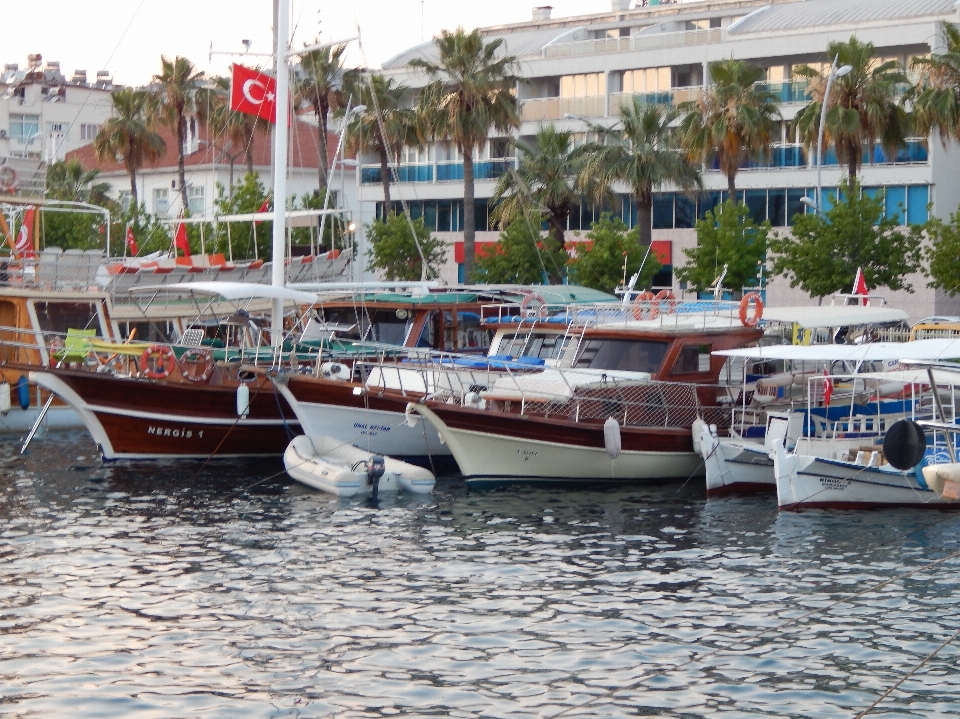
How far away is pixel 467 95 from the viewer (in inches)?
1967

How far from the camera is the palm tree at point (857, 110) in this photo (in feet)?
152

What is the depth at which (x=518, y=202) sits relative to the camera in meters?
51.8

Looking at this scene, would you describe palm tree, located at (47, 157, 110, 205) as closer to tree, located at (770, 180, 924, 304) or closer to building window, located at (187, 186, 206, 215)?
building window, located at (187, 186, 206, 215)

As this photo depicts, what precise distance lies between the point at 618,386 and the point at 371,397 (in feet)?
14.7

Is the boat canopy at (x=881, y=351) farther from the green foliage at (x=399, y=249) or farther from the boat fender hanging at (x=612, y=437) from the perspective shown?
Answer: the green foliage at (x=399, y=249)

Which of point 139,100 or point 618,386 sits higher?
point 139,100

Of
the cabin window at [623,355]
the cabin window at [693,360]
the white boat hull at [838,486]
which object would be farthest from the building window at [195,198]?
the white boat hull at [838,486]

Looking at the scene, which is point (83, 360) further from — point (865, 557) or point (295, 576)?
point (865, 557)

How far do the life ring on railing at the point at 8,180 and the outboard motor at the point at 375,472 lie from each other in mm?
14517

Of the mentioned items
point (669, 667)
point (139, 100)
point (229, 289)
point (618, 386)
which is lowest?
point (669, 667)

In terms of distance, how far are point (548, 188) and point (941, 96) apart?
44.6ft

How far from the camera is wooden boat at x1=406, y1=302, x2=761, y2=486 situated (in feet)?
81.8

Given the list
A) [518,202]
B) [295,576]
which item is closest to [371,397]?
[295,576]

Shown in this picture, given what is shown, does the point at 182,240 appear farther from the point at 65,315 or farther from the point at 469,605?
the point at 469,605
